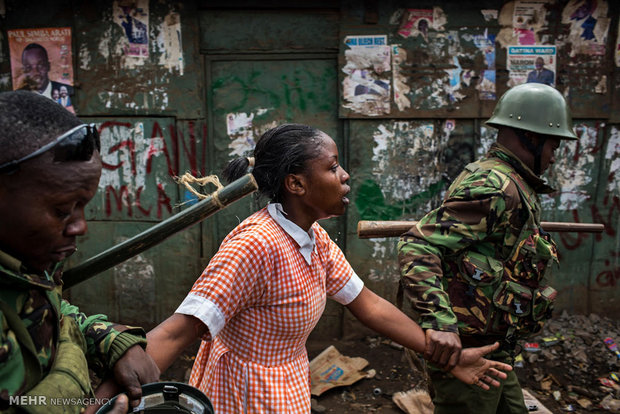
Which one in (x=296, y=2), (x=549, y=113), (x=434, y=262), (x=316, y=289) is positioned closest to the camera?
(x=316, y=289)

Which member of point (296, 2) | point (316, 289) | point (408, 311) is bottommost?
point (408, 311)

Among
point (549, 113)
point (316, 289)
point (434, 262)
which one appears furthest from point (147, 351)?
point (549, 113)

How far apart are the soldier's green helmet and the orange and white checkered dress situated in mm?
1467

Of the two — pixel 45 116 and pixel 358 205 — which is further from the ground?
pixel 45 116

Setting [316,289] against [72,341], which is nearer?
[72,341]

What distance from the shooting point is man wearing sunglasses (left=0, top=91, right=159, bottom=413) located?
986 millimetres

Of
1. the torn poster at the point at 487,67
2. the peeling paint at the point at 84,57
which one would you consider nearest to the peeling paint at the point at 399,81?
the torn poster at the point at 487,67

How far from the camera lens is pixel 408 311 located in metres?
4.95

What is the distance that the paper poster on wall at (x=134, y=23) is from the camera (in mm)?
4621

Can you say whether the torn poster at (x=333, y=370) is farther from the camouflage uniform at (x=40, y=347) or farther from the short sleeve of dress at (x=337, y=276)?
the camouflage uniform at (x=40, y=347)

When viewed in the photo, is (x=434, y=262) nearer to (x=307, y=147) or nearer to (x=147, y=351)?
(x=307, y=147)

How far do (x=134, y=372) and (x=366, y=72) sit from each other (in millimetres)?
3917

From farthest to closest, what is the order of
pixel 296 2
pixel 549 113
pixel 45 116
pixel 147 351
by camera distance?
pixel 296 2
pixel 549 113
pixel 147 351
pixel 45 116

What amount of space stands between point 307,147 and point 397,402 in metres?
2.87
